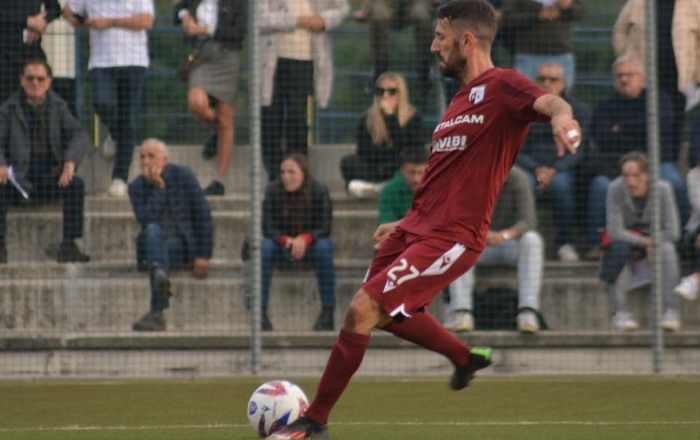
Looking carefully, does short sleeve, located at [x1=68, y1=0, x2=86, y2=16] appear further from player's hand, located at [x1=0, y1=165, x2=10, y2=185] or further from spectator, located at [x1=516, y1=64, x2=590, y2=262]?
spectator, located at [x1=516, y1=64, x2=590, y2=262]

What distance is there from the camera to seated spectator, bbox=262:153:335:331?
39.5ft

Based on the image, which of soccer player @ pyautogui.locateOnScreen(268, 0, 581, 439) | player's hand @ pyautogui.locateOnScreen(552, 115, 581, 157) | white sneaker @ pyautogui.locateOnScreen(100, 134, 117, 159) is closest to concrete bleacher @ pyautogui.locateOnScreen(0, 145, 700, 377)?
white sneaker @ pyautogui.locateOnScreen(100, 134, 117, 159)

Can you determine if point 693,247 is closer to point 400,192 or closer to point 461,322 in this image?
point 461,322

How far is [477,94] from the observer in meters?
7.61

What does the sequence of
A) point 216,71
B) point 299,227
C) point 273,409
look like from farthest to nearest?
1. point 216,71
2. point 299,227
3. point 273,409

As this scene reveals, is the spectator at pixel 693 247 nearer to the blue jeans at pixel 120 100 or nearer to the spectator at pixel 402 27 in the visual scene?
the spectator at pixel 402 27

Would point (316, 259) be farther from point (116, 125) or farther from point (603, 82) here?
point (603, 82)

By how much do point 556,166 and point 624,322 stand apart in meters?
1.38

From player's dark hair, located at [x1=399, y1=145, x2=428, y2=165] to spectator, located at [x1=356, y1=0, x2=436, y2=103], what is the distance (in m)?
0.63

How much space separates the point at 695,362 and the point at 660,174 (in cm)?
151

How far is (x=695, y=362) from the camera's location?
39.2ft

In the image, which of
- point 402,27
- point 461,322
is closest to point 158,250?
point 461,322

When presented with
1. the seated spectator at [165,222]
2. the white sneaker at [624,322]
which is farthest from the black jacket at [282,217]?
the white sneaker at [624,322]

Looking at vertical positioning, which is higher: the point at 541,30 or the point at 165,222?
the point at 541,30
